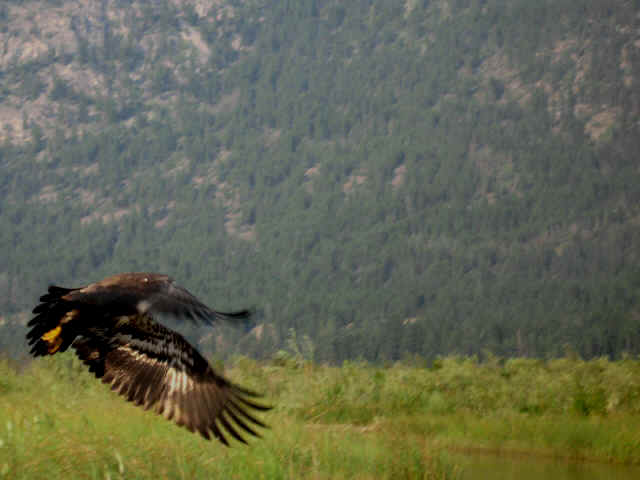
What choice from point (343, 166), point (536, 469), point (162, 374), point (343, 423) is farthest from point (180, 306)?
point (343, 166)

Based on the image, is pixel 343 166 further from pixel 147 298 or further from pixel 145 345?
pixel 147 298

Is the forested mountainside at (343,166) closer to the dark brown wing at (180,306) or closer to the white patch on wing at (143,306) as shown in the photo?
the dark brown wing at (180,306)

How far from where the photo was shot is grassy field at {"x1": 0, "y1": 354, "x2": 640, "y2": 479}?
11453mm

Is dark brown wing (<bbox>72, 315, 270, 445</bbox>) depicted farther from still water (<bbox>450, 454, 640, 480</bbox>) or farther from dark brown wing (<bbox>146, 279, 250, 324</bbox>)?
still water (<bbox>450, 454, 640, 480</bbox>)

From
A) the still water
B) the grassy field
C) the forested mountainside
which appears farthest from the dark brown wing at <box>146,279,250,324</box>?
the forested mountainside

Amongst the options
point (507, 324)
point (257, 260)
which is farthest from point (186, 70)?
point (507, 324)

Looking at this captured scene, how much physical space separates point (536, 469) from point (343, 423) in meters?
4.39

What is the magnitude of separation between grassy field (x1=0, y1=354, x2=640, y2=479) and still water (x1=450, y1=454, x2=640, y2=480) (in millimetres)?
338

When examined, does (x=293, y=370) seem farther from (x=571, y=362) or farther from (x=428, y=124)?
(x=428, y=124)

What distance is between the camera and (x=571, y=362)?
33.2m

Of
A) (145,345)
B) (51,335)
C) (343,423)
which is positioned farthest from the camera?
(343,423)

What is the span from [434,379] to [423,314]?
252 feet

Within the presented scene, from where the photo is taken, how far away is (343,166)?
481ft

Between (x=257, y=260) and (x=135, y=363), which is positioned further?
(x=257, y=260)
